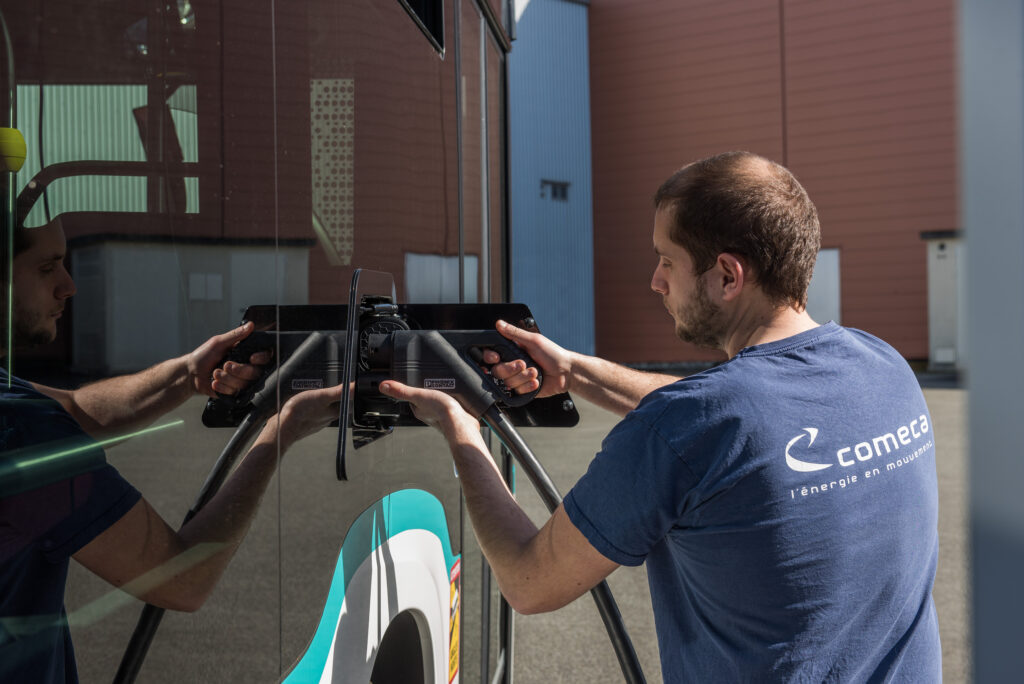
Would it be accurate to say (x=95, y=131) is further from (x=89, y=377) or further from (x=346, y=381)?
(x=346, y=381)

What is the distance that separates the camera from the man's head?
58 cm

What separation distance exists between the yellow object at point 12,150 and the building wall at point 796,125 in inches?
504

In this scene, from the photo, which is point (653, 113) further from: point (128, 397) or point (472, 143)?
point (128, 397)

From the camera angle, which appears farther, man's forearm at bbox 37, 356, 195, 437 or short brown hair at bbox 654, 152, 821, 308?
short brown hair at bbox 654, 152, 821, 308

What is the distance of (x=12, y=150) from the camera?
58cm

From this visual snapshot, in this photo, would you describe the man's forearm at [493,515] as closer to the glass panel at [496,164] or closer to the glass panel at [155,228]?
the glass panel at [155,228]

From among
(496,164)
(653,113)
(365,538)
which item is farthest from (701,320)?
(653,113)

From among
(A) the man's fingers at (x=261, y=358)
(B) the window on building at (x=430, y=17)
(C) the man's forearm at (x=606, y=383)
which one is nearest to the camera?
(A) the man's fingers at (x=261, y=358)

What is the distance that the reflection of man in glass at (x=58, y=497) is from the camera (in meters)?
0.58

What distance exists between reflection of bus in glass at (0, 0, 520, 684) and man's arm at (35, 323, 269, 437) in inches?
0.5

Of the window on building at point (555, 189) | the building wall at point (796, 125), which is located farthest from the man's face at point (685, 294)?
the window on building at point (555, 189)

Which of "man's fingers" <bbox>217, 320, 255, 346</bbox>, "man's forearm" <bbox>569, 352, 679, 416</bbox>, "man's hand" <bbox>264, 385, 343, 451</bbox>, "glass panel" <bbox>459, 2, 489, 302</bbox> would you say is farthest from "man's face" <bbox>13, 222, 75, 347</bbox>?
"glass panel" <bbox>459, 2, 489, 302</bbox>

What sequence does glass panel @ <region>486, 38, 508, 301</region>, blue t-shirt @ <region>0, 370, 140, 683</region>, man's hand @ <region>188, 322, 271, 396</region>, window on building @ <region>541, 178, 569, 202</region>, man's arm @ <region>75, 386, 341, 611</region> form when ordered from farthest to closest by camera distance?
window on building @ <region>541, 178, 569, 202</region>, glass panel @ <region>486, 38, 508, 301</region>, man's hand @ <region>188, 322, 271, 396</region>, man's arm @ <region>75, 386, 341, 611</region>, blue t-shirt @ <region>0, 370, 140, 683</region>

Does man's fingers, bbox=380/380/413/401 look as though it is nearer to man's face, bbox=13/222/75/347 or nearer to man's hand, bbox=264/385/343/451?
man's hand, bbox=264/385/343/451
